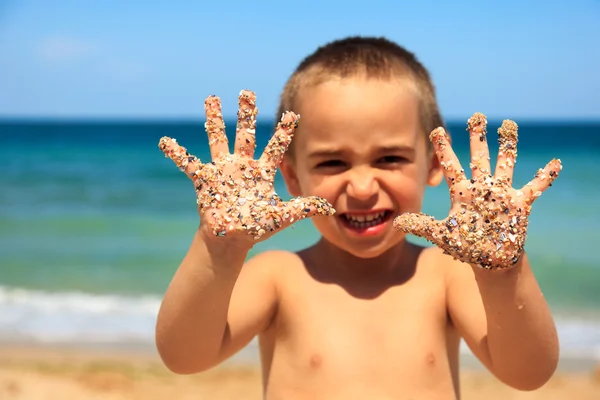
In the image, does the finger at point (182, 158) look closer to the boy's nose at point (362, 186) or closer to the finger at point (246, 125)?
the finger at point (246, 125)

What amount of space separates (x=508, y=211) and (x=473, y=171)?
135 mm

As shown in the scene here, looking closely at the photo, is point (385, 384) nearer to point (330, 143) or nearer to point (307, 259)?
point (307, 259)

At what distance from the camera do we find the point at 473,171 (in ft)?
5.13

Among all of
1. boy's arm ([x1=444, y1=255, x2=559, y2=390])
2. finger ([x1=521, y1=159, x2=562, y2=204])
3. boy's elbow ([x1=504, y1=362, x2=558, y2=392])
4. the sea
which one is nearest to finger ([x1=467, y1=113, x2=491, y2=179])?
finger ([x1=521, y1=159, x2=562, y2=204])

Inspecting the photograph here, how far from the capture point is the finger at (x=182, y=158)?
1.60 m

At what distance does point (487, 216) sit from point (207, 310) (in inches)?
→ 30.5

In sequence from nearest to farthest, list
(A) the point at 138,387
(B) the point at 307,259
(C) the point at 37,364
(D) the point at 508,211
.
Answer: (D) the point at 508,211 → (B) the point at 307,259 → (A) the point at 138,387 → (C) the point at 37,364

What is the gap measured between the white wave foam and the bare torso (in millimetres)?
3343

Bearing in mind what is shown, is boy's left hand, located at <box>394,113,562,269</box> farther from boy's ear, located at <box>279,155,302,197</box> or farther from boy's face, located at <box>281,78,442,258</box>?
boy's ear, located at <box>279,155,302,197</box>

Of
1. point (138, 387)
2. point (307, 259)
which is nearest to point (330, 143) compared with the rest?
point (307, 259)

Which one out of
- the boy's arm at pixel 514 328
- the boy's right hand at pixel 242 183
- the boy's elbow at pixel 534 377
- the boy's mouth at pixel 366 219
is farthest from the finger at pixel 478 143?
the boy's elbow at pixel 534 377

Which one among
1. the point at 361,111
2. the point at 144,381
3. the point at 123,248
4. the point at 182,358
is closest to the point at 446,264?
the point at 361,111

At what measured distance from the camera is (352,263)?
224 centimetres

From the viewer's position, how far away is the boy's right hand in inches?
60.6
